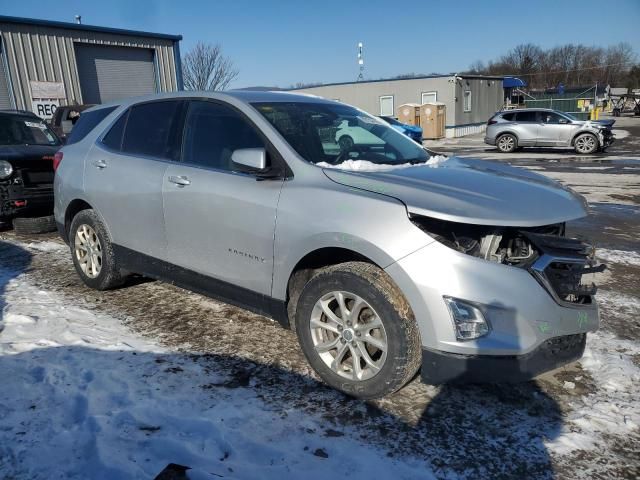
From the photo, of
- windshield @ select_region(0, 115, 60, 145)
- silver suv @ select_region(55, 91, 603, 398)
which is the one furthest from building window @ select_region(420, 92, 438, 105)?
silver suv @ select_region(55, 91, 603, 398)

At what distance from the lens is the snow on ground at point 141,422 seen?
92.7 inches

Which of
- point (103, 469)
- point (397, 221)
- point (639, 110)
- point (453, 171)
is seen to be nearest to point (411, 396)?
point (397, 221)

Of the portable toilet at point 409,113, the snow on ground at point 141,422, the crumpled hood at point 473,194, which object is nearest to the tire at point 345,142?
the crumpled hood at point 473,194

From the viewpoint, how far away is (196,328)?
3955 millimetres

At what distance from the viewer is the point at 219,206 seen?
3.43m

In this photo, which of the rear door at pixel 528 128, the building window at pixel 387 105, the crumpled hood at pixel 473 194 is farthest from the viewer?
the building window at pixel 387 105

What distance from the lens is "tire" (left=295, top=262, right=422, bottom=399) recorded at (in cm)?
267

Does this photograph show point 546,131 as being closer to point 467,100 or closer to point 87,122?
point 467,100

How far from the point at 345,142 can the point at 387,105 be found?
2939cm

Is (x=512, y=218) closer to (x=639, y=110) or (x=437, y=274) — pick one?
(x=437, y=274)

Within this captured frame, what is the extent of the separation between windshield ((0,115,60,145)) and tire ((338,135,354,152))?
20.4 ft

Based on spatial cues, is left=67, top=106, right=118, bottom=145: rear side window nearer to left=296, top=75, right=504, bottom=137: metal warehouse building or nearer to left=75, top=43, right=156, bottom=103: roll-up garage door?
left=75, top=43, right=156, bottom=103: roll-up garage door

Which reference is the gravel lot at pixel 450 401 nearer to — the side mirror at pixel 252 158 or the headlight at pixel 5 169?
the side mirror at pixel 252 158

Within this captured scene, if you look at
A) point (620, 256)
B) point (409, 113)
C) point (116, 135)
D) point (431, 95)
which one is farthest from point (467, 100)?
point (116, 135)
